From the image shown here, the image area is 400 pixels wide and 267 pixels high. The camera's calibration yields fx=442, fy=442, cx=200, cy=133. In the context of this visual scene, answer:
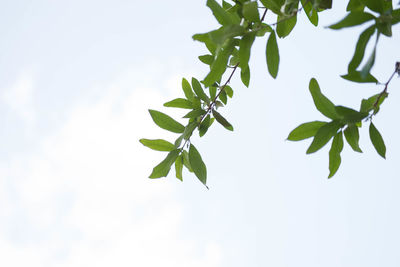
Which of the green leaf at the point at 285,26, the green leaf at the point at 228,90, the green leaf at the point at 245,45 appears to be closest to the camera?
the green leaf at the point at 245,45

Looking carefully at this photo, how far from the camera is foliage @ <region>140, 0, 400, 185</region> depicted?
921mm

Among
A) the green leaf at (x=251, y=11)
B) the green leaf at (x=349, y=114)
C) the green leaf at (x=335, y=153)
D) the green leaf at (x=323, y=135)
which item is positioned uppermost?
Result: the green leaf at (x=251, y=11)

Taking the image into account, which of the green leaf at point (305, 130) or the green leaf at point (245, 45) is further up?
the green leaf at point (245, 45)

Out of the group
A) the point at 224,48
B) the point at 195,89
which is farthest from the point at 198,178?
the point at 224,48

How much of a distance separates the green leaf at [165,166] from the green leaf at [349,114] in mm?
530

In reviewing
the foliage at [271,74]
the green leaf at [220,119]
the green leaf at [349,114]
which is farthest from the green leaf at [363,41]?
the green leaf at [220,119]

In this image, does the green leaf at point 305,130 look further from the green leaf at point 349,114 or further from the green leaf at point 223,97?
the green leaf at point 223,97

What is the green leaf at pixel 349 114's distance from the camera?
1.06 metres

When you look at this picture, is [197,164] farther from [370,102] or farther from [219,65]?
[370,102]

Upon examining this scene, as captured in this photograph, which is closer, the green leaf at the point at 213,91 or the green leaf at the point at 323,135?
the green leaf at the point at 323,135

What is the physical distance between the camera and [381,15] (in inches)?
36.0

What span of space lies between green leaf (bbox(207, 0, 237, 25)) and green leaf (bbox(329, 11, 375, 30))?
1.07 ft

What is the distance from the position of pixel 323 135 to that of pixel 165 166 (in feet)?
1.59

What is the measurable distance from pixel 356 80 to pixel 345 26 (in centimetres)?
16
